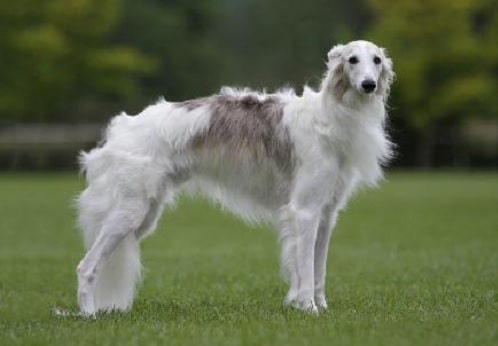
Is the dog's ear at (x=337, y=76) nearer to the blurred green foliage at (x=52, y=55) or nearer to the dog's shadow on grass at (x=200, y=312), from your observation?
the dog's shadow on grass at (x=200, y=312)

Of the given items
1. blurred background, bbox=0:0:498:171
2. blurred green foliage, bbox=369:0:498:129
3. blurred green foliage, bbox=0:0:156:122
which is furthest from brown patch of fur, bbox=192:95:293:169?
blurred green foliage, bbox=369:0:498:129

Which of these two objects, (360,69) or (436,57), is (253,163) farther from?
(436,57)

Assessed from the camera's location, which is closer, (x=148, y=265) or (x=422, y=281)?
(x=422, y=281)

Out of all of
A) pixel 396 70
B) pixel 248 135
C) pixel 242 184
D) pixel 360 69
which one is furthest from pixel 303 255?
pixel 396 70

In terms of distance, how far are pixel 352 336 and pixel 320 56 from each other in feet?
210

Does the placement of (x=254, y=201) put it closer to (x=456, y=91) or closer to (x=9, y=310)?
(x=9, y=310)

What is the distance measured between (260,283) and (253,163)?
2909 millimetres

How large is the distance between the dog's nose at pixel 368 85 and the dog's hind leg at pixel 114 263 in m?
2.31

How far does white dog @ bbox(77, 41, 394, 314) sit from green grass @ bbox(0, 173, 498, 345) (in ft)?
1.68

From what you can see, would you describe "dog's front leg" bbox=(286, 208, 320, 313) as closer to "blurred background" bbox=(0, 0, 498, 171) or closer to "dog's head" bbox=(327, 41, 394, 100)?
"dog's head" bbox=(327, 41, 394, 100)

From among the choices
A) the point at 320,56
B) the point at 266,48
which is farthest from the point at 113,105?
the point at 266,48

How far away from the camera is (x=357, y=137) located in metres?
8.95

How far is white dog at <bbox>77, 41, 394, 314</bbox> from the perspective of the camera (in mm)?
8844

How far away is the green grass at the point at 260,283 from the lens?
23.6ft
